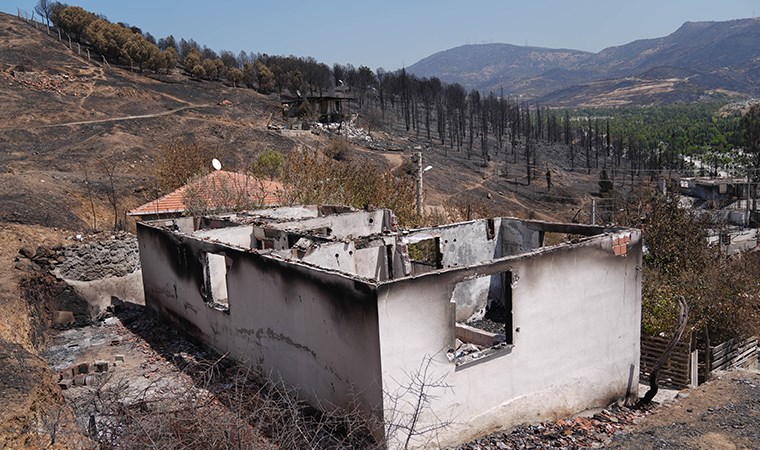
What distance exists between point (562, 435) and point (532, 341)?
140 cm

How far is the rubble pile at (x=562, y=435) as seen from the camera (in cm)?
835

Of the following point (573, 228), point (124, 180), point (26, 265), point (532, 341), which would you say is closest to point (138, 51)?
point (124, 180)

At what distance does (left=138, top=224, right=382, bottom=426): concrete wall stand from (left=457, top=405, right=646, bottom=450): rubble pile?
1944mm

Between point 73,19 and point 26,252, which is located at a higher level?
point 73,19

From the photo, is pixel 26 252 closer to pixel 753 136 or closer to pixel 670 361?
pixel 670 361

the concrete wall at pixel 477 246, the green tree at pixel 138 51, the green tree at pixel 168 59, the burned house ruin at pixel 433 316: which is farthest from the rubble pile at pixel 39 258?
the green tree at pixel 168 59

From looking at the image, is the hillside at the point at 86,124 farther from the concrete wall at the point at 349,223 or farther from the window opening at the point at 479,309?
the window opening at the point at 479,309

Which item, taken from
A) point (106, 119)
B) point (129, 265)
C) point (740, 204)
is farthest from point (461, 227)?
point (740, 204)

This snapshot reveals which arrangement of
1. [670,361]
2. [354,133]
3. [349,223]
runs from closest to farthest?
1. [670,361]
2. [349,223]
3. [354,133]

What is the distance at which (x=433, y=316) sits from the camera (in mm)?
7930

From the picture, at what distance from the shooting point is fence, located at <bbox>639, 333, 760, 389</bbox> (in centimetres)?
1252

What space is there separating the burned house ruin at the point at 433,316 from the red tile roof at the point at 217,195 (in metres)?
5.59

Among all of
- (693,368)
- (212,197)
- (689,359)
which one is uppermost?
(212,197)

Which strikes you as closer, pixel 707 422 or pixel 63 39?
pixel 707 422
